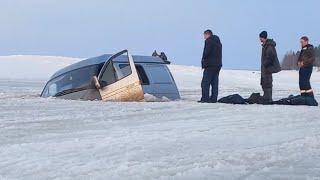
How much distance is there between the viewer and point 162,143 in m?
5.23

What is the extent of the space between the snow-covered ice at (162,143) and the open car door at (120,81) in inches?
79.6

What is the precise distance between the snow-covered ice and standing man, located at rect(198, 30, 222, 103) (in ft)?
7.66

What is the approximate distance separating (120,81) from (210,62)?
191 cm

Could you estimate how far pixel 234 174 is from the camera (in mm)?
3945

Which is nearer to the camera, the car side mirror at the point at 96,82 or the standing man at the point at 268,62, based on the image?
the standing man at the point at 268,62

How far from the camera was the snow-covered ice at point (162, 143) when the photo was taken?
13.4 ft

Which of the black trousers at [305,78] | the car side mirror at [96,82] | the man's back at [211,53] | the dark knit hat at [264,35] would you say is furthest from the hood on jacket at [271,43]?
the car side mirror at [96,82]

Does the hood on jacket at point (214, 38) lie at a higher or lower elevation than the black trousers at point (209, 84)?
higher

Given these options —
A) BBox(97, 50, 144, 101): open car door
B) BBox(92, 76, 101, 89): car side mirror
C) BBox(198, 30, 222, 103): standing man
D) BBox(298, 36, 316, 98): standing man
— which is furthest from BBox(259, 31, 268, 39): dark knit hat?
BBox(92, 76, 101, 89): car side mirror

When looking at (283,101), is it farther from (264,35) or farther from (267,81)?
(264,35)

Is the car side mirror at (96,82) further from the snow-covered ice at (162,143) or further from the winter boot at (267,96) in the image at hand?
the winter boot at (267,96)

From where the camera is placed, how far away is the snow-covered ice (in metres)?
4.07

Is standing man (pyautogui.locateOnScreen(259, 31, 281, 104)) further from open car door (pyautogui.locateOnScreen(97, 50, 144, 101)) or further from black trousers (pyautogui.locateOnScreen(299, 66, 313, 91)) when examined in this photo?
open car door (pyautogui.locateOnScreen(97, 50, 144, 101))

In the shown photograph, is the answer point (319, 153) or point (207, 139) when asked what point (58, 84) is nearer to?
point (207, 139)
